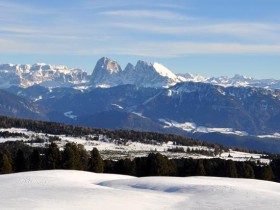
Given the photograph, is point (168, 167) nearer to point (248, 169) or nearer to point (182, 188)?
point (248, 169)

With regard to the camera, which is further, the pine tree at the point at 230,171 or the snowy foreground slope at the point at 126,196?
the pine tree at the point at 230,171

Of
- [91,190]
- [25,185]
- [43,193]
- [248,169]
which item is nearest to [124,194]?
[91,190]

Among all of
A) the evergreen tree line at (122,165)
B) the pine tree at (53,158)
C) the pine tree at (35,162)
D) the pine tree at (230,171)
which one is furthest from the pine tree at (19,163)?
the pine tree at (230,171)

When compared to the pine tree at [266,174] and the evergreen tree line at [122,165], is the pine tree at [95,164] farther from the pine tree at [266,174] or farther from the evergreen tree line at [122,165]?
the pine tree at [266,174]

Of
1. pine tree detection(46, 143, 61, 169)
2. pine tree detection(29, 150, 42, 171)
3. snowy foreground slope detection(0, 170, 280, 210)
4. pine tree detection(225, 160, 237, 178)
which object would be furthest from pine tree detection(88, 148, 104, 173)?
snowy foreground slope detection(0, 170, 280, 210)

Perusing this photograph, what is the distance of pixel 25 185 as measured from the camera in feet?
215

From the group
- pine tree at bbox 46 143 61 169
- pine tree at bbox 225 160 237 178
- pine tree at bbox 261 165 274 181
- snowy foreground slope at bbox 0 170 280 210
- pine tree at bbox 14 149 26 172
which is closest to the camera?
snowy foreground slope at bbox 0 170 280 210

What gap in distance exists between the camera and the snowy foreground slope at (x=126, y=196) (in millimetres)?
52812

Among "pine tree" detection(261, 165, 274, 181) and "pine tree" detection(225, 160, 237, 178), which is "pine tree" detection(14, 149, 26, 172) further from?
"pine tree" detection(261, 165, 274, 181)

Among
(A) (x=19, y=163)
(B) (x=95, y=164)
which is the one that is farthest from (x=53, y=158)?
(A) (x=19, y=163)

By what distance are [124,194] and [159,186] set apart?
1086 cm

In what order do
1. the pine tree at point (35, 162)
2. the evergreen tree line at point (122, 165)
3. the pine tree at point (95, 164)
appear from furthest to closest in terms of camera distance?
the pine tree at point (35, 162) → the pine tree at point (95, 164) → the evergreen tree line at point (122, 165)

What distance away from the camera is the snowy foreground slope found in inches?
2079

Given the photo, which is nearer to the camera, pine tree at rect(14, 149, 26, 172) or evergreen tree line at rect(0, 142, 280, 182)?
evergreen tree line at rect(0, 142, 280, 182)
